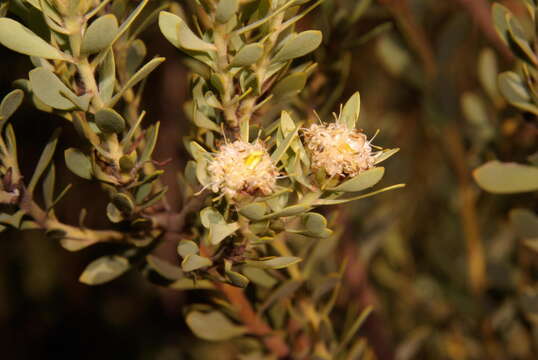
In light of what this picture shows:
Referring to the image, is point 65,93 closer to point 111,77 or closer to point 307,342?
point 111,77

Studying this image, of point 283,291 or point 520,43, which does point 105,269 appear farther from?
point 520,43

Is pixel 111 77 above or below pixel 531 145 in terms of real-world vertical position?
above

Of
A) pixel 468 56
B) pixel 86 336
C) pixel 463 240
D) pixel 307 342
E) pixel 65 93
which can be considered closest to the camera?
pixel 65 93

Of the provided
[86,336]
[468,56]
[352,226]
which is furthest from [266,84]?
[468,56]

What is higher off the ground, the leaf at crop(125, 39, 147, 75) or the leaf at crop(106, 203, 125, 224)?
the leaf at crop(125, 39, 147, 75)

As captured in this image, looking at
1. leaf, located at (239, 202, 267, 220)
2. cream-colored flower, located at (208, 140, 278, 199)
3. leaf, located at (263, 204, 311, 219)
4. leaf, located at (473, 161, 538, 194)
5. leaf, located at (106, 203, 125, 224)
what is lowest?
leaf, located at (473, 161, 538, 194)

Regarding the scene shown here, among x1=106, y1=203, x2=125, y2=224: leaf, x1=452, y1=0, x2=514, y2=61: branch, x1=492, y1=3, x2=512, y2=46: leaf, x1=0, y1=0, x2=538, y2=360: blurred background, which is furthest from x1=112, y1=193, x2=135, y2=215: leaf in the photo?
x1=452, y1=0, x2=514, y2=61: branch

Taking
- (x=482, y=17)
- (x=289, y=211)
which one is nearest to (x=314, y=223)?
(x=289, y=211)

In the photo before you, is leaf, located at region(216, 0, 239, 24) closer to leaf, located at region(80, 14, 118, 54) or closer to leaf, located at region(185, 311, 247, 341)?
leaf, located at region(80, 14, 118, 54)
